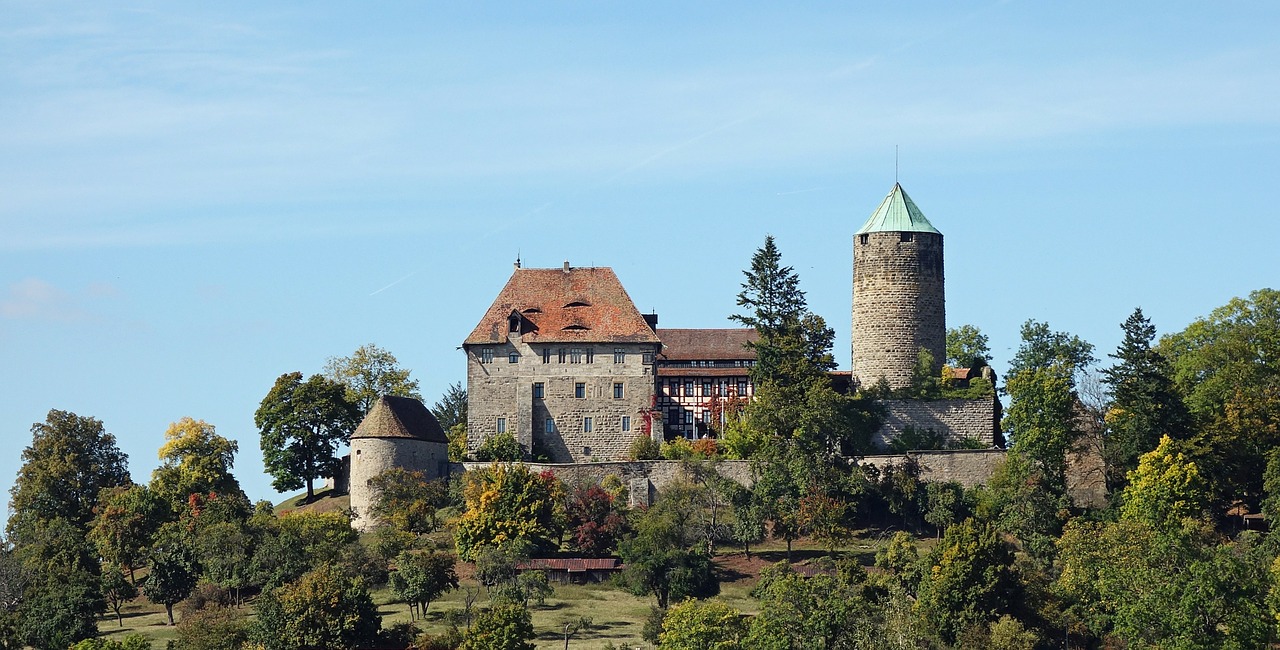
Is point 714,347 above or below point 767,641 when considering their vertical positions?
above

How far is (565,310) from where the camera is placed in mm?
99438

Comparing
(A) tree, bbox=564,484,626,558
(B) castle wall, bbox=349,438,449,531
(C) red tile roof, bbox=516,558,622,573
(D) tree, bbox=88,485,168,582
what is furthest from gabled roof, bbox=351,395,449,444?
(C) red tile roof, bbox=516,558,622,573

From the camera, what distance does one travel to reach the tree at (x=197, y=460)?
95.0 meters

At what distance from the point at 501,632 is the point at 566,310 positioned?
29077 millimetres

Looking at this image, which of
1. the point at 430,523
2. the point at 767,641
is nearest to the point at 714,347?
the point at 430,523

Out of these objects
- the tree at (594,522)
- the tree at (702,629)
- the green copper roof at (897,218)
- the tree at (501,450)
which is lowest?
the tree at (702,629)

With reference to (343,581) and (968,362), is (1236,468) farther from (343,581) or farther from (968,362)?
(343,581)

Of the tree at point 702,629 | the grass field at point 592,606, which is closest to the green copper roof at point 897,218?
the grass field at point 592,606

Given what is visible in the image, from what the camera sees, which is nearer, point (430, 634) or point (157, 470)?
point (430, 634)

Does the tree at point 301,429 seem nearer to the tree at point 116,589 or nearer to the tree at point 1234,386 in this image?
the tree at point 116,589

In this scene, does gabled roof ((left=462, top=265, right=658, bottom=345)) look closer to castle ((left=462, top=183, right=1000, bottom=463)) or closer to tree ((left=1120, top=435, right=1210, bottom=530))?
castle ((left=462, top=183, right=1000, bottom=463))

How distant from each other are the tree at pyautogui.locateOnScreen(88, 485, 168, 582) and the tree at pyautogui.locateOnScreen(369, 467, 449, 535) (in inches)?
320

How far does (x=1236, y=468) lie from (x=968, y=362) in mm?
17229

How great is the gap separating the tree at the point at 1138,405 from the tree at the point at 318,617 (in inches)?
1135
